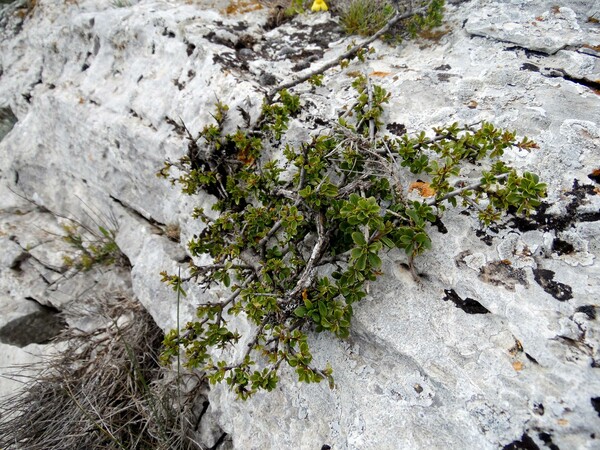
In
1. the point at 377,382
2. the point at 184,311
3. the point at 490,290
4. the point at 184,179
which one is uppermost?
the point at 184,179

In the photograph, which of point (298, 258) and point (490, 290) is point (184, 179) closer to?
point (298, 258)

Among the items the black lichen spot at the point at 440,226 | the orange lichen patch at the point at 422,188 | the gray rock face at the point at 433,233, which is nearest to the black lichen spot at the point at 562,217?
the gray rock face at the point at 433,233

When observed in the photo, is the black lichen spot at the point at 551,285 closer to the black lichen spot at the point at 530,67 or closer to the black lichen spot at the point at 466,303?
the black lichen spot at the point at 466,303

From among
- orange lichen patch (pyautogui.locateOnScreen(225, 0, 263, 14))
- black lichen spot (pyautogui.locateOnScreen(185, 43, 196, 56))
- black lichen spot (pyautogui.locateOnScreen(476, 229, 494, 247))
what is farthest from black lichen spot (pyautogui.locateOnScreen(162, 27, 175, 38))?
black lichen spot (pyautogui.locateOnScreen(476, 229, 494, 247))

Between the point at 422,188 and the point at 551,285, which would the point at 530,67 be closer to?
the point at 422,188

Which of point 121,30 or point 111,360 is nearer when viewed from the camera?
point 111,360

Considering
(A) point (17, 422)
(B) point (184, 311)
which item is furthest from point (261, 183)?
(A) point (17, 422)
